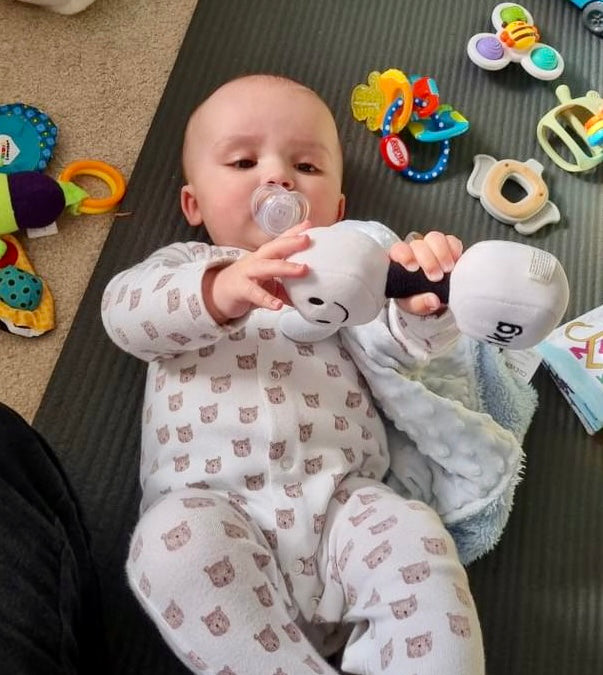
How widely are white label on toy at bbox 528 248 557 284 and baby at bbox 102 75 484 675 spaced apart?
0.35 feet

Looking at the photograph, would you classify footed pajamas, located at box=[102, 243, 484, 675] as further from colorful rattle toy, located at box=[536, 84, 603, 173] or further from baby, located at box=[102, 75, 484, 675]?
colorful rattle toy, located at box=[536, 84, 603, 173]

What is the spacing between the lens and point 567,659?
0.96 metres

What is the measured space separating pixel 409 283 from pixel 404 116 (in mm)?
584

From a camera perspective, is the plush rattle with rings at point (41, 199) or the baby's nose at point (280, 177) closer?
the baby's nose at point (280, 177)

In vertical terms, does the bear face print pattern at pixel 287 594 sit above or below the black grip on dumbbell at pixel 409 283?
below

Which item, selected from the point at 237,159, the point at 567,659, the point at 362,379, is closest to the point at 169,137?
the point at 237,159

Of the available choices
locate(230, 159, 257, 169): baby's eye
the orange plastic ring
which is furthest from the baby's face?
the orange plastic ring

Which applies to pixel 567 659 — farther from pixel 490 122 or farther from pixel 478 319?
pixel 490 122

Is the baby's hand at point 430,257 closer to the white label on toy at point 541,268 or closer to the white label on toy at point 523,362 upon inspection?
the white label on toy at point 541,268

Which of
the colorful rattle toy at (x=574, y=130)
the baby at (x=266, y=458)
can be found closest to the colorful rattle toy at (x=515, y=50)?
the colorful rattle toy at (x=574, y=130)

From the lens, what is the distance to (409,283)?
2.27 ft

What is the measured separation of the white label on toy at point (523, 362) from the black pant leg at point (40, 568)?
0.60m

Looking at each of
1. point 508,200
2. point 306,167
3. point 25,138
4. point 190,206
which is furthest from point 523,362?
point 25,138

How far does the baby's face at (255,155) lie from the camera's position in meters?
0.97
